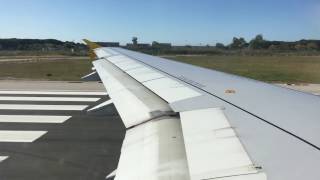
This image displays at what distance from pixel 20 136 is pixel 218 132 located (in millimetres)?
6365

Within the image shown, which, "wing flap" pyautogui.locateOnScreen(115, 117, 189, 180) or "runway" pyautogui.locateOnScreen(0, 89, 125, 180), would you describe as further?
"runway" pyautogui.locateOnScreen(0, 89, 125, 180)

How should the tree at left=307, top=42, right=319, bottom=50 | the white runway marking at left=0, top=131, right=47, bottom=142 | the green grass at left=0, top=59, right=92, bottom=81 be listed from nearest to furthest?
the white runway marking at left=0, top=131, right=47, bottom=142
the green grass at left=0, top=59, right=92, bottom=81
the tree at left=307, top=42, right=319, bottom=50

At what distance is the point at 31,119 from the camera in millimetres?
9445

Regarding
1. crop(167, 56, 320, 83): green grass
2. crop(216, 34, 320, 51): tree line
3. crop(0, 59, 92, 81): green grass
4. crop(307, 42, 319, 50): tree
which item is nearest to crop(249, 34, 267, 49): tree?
crop(216, 34, 320, 51): tree line

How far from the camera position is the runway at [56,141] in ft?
18.9

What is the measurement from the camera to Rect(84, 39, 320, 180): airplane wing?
175 centimetres

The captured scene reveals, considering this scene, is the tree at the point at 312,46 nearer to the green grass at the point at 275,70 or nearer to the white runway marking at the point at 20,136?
the green grass at the point at 275,70

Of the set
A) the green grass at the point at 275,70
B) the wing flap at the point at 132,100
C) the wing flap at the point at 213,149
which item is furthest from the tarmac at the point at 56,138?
the green grass at the point at 275,70

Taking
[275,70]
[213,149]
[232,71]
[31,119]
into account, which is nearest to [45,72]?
[232,71]

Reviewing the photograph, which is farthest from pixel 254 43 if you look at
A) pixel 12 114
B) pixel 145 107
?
pixel 145 107

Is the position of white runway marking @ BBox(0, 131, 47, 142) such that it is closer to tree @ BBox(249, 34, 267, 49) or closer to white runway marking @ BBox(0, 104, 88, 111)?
white runway marking @ BBox(0, 104, 88, 111)

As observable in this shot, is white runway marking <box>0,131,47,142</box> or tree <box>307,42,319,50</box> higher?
white runway marking <box>0,131,47,142</box>

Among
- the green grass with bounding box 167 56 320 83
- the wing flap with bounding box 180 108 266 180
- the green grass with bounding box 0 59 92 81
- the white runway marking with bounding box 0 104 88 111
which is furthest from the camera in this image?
the green grass with bounding box 0 59 92 81

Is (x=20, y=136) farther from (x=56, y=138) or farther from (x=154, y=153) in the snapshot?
(x=154, y=153)
